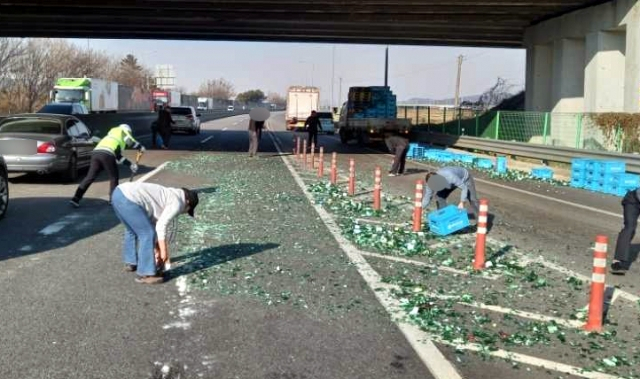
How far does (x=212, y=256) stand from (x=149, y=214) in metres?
1.56

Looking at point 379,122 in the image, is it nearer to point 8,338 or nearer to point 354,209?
point 354,209

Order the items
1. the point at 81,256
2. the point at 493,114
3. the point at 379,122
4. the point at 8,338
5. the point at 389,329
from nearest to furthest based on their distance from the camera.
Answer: the point at 8,338 < the point at 389,329 < the point at 81,256 < the point at 493,114 < the point at 379,122

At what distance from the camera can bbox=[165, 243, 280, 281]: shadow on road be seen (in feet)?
23.8

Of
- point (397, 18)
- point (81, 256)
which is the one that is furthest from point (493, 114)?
point (81, 256)

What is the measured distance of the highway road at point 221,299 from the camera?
4621 millimetres

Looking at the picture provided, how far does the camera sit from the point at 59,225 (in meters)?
9.87

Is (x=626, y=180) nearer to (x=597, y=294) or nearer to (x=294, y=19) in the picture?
(x=597, y=294)

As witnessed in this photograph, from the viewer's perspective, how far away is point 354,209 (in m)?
12.1

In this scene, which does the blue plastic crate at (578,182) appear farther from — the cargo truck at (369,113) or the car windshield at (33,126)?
the cargo truck at (369,113)

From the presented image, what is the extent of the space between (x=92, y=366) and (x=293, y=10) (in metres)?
24.8

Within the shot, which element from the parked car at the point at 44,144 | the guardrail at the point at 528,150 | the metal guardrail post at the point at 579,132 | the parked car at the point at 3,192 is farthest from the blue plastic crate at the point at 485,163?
the parked car at the point at 3,192

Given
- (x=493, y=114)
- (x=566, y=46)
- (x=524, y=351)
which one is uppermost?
(x=566, y=46)

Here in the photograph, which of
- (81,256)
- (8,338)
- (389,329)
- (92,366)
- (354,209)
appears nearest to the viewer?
(92,366)


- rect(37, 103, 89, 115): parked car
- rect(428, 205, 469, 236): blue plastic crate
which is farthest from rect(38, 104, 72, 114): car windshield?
rect(428, 205, 469, 236): blue plastic crate
